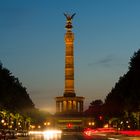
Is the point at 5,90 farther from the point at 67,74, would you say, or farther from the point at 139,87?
the point at 67,74

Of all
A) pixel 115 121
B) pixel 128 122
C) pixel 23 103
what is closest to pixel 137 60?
pixel 128 122

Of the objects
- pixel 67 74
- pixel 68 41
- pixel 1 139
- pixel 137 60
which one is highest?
pixel 68 41

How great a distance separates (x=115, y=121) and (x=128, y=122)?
26.9 meters

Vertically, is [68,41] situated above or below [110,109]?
above

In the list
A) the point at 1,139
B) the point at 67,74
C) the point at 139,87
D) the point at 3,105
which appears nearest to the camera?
the point at 1,139

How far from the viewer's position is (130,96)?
9631 cm

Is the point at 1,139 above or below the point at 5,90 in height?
below

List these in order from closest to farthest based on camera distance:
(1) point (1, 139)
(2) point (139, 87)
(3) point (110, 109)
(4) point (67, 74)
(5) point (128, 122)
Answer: (1) point (1, 139), (2) point (139, 87), (5) point (128, 122), (3) point (110, 109), (4) point (67, 74)

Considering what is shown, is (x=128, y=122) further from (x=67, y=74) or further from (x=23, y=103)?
(x=67, y=74)

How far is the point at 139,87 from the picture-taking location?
303ft

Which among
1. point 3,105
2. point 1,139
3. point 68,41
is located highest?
point 68,41

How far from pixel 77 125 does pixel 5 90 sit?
103423mm

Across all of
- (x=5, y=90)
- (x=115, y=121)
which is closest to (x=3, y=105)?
(x=5, y=90)

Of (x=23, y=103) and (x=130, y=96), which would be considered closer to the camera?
(x=130, y=96)
